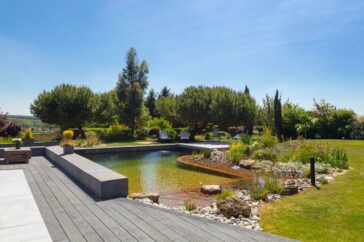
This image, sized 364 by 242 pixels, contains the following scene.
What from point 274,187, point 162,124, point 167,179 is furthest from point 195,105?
point 274,187

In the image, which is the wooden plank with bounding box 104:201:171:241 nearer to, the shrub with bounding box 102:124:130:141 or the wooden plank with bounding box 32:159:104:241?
the wooden plank with bounding box 32:159:104:241

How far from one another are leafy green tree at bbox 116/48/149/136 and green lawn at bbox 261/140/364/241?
58.6 feet

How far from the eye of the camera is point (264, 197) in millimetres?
5340

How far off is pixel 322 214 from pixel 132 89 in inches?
772

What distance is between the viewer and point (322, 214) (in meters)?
4.23

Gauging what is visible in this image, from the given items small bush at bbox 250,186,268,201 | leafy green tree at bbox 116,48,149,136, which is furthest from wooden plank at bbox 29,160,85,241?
leafy green tree at bbox 116,48,149,136

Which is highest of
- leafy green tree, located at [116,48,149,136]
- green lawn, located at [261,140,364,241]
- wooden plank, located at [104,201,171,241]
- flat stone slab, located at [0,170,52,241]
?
leafy green tree, located at [116,48,149,136]

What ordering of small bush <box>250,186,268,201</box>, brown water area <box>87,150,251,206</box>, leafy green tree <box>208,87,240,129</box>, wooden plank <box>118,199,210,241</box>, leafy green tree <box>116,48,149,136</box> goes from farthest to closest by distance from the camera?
1. leafy green tree <box>116,48,149,136</box>
2. leafy green tree <box>208,87,240,129</box>
3. brown water area <box>87,150,251,206</box>
4. small bush <box>250,186,268,201</box>
5. wooden plank <box>118,199,210,241</box>

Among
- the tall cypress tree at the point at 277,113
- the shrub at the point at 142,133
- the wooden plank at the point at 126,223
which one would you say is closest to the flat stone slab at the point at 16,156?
the wooden plank at the point at 126,223

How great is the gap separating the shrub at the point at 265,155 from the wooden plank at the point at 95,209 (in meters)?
6.77

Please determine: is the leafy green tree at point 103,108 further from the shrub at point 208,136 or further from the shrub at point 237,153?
the shrub at point 237,153

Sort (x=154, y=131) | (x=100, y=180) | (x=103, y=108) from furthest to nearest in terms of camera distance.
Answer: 1. (x=154, y=131)
2. (x=103, y=108)
3. (x=100, y=180)

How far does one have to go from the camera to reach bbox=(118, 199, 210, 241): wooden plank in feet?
9.96

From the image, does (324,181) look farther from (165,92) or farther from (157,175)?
(165,92)
